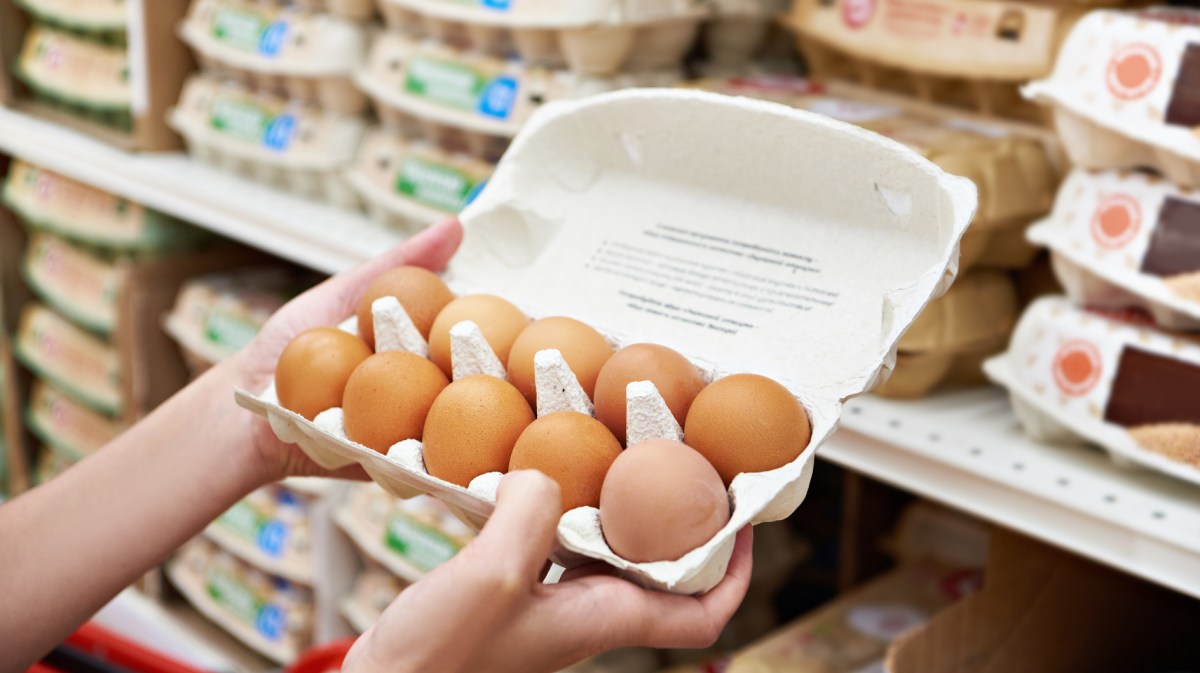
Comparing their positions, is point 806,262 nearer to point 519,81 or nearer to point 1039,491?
point 1039,491

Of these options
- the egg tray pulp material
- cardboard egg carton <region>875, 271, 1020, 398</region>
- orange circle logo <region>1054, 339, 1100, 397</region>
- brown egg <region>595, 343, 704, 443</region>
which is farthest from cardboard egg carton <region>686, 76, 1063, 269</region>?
brown egg <region>595, 343, 704, 443</region>

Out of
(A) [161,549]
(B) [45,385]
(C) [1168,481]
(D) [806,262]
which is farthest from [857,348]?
(B) [45,385]

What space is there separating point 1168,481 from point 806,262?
42cm

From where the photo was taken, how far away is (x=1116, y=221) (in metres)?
1.14

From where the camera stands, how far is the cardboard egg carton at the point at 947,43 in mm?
1309

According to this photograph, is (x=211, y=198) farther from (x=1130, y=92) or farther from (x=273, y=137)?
(x=1130, y=92)

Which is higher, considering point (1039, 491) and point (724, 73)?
point (724, 73)

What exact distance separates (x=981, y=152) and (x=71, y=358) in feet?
5.59

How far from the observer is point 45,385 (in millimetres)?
2432

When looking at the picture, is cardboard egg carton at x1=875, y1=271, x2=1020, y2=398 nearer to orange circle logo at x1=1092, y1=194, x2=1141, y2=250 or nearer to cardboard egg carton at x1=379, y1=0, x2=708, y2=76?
orange circle logo at x1=1092, y1=194, x2=1141, y2=250

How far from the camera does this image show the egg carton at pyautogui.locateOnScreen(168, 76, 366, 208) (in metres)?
A: 1.78

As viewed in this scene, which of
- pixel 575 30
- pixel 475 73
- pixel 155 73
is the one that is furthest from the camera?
pixel 155 73

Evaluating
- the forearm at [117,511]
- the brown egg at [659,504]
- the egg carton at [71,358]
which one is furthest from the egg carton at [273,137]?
the brown egg at [659,504]

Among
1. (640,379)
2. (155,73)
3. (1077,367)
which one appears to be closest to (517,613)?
(640,379)
